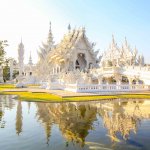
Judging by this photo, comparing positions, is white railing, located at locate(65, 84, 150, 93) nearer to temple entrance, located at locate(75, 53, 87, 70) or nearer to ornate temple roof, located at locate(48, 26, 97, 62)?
ornate temple roof, located at locate(48, 26, 97, 62)

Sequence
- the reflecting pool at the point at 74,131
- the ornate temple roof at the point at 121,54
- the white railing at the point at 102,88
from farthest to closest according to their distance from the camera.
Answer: the ornate temple roof at the point at 121,54, the white railing at the point at 102,88, the reflecting pool at the point at 74,131

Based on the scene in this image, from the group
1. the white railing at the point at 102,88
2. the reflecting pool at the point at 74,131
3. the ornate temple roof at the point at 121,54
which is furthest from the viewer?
the ornate temple roof at the point at 121,54

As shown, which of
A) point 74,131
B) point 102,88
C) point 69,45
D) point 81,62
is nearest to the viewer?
point 74,131

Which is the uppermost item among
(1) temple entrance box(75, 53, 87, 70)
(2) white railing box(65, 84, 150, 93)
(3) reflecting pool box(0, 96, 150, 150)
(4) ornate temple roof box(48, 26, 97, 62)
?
(4) ornate temple roof box(48, 26, 97, 62)

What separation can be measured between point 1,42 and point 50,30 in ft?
116

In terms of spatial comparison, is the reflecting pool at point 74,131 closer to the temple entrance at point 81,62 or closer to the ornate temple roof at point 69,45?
the ornate temple roof at point 69,45

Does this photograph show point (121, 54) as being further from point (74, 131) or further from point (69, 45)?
point (74, 131)

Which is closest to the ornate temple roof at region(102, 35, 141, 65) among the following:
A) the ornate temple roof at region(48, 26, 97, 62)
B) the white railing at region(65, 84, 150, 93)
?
the ornate temple roof at region(48, 26, 97, 62)

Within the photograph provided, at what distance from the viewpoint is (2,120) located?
12.0 meters

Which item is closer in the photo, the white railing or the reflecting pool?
the reflecting pool

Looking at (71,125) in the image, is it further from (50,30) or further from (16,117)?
(50,30)

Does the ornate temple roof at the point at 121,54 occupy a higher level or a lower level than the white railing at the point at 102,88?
higher

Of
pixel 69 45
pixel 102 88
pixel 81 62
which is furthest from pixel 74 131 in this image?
pixel 81 62

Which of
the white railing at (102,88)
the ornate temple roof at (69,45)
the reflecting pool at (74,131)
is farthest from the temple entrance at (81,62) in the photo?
the reflecting pool at (74,131)
